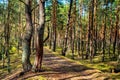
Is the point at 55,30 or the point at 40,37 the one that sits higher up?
the point at 55,30

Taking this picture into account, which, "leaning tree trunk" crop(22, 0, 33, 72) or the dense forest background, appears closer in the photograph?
the dense forest background

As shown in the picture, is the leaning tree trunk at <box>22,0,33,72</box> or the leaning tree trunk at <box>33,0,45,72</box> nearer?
the leaning tree trunk at <box>33,0,45,72</box>

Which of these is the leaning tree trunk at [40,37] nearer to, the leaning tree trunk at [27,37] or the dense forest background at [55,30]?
the dense forest background at [55,30]

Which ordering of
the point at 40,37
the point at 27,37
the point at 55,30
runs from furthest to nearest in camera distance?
1. the point at 55,30
2. the point at 27,37
3. the point at 40,37

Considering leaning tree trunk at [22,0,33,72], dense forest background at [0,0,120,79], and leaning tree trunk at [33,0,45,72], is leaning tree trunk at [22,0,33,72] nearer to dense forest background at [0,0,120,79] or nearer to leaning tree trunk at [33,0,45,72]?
dense forest background at [0,0,120,79]

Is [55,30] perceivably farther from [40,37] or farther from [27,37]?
[40,37]

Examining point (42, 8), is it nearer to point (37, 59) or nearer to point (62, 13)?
point (37, 59)

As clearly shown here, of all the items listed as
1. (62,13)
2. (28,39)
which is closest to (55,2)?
(62,13)

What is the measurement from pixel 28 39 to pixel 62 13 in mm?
45401

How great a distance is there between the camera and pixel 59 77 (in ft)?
51.4

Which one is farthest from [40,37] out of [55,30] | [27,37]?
[55,30]

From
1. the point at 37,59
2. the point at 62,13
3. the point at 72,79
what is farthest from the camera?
the point at 62,13

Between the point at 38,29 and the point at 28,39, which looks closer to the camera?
the point at 38,29

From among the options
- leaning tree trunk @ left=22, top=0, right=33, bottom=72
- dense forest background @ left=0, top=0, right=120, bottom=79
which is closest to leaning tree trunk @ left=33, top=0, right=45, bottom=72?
dense forest background @ left=0, top=0, right=120, bottom=79
